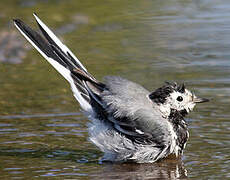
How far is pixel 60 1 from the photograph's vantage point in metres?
14.4

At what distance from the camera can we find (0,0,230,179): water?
6809 millimetres

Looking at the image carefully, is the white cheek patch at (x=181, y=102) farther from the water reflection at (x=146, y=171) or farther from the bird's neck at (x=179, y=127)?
the water reflection at (x=146, y=171)

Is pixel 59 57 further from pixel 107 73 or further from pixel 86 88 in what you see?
pixel 107 73

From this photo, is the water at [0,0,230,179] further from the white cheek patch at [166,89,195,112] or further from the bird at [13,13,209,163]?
the white cheek patch at [166,89,195,112]

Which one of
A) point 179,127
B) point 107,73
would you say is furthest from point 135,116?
point 107,73

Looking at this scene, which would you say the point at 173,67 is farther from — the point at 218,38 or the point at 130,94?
the point at 130,94

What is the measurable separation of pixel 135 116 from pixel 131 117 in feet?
0.17

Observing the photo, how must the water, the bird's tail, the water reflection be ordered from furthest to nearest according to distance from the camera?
the bird's tail
the water
the water reflection

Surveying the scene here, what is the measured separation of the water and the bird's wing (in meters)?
0.33

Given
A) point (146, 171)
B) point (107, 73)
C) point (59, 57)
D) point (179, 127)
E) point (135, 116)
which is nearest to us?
point (146, 171)

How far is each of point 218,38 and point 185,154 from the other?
16.0 ft

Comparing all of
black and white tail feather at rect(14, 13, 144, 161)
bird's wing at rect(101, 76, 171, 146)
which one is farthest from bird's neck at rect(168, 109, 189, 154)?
black and white tail feather at rect(14, 13, 144, 161)

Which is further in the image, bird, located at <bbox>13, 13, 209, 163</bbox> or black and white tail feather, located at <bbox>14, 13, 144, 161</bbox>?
black and white tail feather, located at <bbox>14, 13, 144, 161</bbox>

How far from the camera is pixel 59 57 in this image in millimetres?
7559
